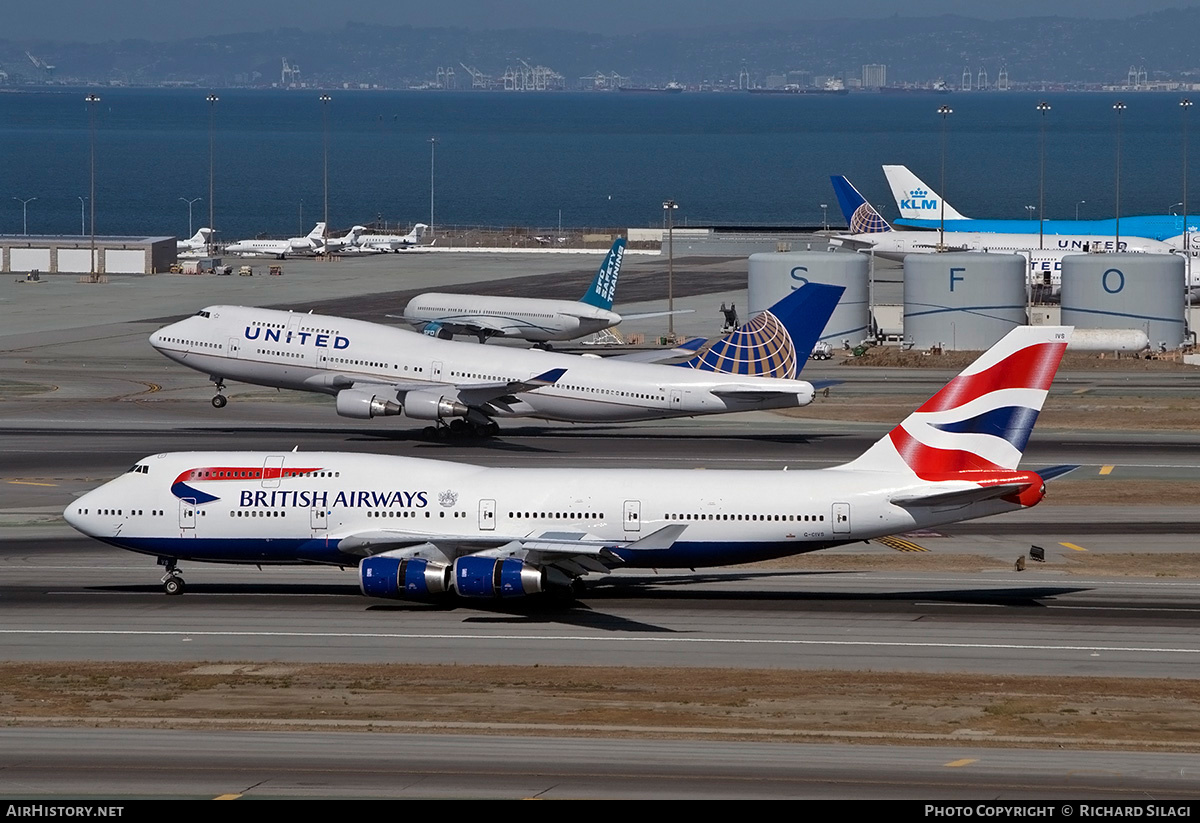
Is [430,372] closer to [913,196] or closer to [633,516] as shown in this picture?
[633,516]

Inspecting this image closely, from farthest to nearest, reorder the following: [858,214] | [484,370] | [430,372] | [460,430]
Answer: [858,214]
[460,430]
[430,372]
[484,370]

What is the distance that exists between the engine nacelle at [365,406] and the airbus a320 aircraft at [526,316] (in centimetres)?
3108

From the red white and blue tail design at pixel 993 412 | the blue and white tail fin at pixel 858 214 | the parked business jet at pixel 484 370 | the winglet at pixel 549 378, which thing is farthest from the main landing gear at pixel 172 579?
the blue and white tail fin at pixel 858 214

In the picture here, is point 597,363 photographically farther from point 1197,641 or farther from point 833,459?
point 1197,641

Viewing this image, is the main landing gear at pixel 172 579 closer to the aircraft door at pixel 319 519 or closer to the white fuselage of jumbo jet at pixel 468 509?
the white fuselage of jumbo jet at pixel 468 509

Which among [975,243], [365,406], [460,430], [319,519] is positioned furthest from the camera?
[975,243]

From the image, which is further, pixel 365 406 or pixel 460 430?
pixel 460 430

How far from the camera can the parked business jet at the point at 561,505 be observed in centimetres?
Result: 4519

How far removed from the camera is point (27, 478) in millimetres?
68000

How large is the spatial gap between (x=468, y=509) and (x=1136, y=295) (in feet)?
251

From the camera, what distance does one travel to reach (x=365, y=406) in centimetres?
7488

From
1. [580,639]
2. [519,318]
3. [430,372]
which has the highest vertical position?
[519,318]

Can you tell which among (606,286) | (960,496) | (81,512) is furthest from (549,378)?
(606,286)

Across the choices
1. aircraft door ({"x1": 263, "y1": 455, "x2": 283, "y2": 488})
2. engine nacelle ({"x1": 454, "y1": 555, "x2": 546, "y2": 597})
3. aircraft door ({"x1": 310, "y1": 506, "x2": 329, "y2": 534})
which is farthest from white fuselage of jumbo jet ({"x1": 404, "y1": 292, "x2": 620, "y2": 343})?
engine nacelle ({"x1": 454, "y1": 555, "x2": 546, "y2": 597})
